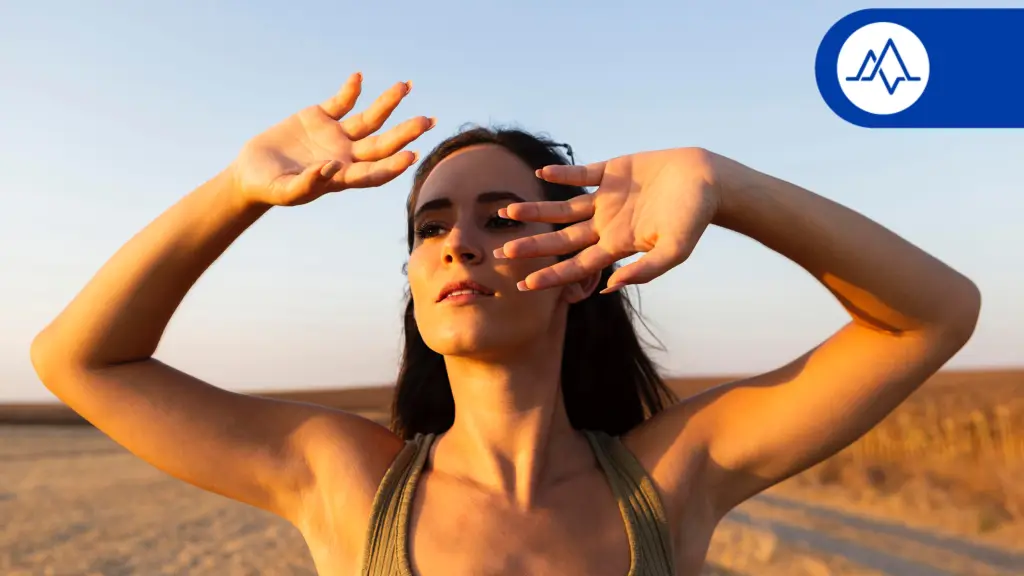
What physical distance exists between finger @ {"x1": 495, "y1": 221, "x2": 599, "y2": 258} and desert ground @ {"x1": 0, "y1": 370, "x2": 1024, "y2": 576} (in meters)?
Result: 5.37

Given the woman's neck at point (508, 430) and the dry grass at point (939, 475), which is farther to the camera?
the dry grass at point (939, 475)

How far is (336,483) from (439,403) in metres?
0.82

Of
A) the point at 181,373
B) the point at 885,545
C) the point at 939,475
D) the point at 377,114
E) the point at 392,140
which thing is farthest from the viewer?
the point at 939,475

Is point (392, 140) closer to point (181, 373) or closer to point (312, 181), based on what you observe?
point (312, 181)

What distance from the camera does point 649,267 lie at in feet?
6.36

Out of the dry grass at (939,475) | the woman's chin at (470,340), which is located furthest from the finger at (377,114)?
the dry grass at (939,475)

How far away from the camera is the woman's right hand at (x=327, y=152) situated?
6.60ft

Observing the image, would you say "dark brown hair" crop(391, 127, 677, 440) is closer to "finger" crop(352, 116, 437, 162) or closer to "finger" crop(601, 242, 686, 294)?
"finger" crop(352, 116, 437, 162)

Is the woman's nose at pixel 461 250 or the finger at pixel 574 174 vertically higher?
the finger at pixel 574 174

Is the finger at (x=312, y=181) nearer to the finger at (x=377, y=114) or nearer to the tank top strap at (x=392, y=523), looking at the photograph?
the finger at (x=377, y=114)

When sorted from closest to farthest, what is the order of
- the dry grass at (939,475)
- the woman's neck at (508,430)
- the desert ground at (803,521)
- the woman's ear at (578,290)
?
the woman's neck at (508,430)
the woman's ear at (578,290)
the desert ground at (803,521)
the dry grass at (939,475)

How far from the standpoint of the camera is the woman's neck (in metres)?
2.50

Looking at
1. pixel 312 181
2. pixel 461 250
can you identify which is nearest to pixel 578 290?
pixel 461 250

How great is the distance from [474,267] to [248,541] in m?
7.67
